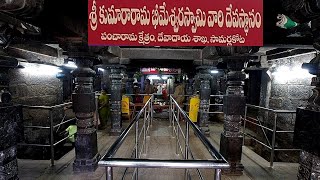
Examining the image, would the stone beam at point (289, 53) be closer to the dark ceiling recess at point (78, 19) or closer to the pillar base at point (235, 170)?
the dark ceiling recess at point (78, 19)

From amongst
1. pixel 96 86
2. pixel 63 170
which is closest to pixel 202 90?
pixel 63 170

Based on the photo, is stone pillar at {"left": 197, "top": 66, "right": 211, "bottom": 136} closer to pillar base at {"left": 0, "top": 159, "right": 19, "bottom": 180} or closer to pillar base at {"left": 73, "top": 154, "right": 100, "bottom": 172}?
pillar base at {"left": 73, "top": 154, "right": 100, "bottom": 172}

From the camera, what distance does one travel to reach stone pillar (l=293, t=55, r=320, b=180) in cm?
207

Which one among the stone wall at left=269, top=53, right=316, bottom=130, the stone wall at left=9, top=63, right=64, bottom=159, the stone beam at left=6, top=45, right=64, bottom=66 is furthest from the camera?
the stone wall at left=269, top=53, right=316, bottom=130

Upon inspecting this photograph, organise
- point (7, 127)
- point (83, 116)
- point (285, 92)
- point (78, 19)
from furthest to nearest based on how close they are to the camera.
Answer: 1. point (285, 92)
2. point (83, 116)
3. point (78, 19)
4. point (7, 127)

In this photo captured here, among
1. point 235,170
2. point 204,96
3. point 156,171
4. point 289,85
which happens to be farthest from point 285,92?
point 156,171

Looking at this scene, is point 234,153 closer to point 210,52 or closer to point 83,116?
→ point 210,52

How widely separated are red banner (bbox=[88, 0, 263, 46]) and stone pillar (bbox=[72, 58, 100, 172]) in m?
1.58

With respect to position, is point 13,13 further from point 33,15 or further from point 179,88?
point 179,88

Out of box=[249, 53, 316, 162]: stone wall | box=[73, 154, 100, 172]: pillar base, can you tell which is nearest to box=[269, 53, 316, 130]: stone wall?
box=[249, 53, 316, 162]: stone wall

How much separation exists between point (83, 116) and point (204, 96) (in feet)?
13.6

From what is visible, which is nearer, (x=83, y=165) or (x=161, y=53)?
(x=83, y=165)

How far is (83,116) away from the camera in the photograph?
3645 millimetres

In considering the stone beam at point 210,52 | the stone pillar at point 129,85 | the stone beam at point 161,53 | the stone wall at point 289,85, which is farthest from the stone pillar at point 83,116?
the stone pillar at point 129,85
